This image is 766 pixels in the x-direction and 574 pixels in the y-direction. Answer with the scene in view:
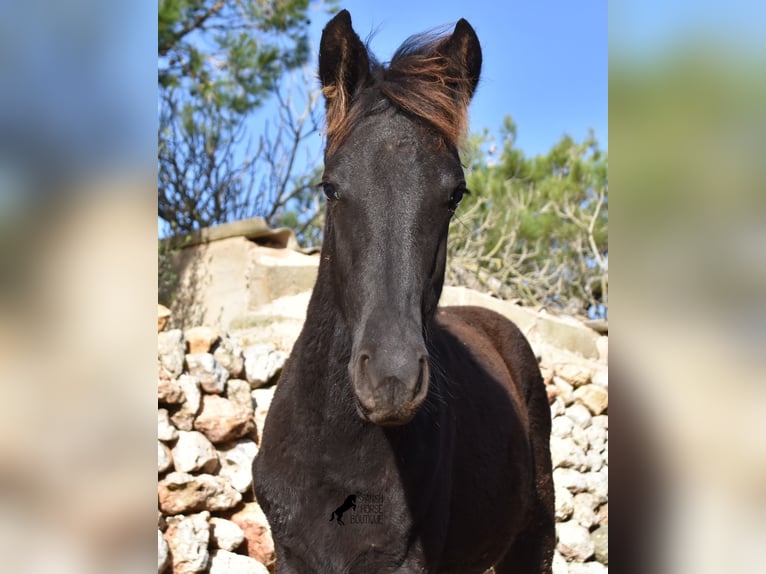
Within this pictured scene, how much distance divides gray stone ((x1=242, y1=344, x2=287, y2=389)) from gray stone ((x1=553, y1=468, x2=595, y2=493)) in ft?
9.17

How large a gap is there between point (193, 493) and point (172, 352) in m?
0.98

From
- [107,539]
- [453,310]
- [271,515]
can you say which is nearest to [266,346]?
[453,310]

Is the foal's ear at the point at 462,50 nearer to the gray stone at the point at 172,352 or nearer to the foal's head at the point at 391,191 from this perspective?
the foal's head at the point at 391,191

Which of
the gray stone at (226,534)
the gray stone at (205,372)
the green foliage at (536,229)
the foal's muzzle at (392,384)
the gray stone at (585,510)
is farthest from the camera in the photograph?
the green foliage at (536,229)

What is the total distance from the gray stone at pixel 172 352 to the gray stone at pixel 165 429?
0.35 metres

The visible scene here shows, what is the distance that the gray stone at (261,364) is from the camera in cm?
555

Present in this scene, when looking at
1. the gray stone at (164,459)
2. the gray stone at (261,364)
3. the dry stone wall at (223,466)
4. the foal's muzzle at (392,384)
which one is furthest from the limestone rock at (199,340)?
the foal's muzzle at (392,384)

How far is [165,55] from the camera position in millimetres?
8211

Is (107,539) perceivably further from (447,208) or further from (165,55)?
(165,55)

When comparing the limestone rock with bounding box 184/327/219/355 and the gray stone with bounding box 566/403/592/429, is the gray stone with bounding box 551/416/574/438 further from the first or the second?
the limestone rock with bounding box 184/327/219/355

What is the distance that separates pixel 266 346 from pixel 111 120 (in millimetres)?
4936

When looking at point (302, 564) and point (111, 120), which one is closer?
point (111, 120)

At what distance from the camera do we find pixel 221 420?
506 cm

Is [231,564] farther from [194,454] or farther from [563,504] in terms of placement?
[563,504]
